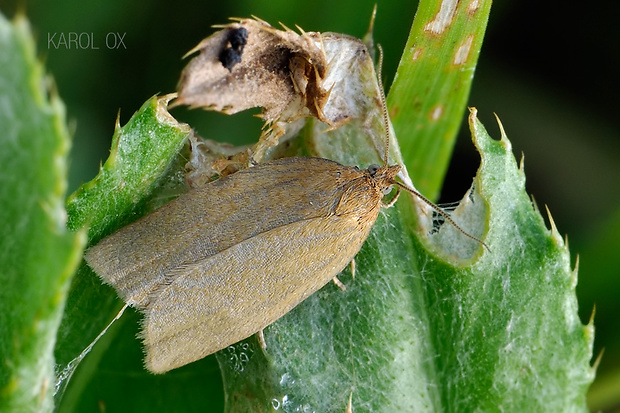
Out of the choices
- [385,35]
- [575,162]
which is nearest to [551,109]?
[575,162]

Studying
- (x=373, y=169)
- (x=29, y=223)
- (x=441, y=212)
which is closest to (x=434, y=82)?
(x=373, y=169)

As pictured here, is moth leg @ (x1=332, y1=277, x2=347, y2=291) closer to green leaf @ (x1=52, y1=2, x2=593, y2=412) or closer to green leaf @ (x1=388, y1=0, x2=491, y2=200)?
green leaf @ (x1=52, y1=2, x2=593, y2=412)

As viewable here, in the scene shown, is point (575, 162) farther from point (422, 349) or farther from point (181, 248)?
point (181, 248)

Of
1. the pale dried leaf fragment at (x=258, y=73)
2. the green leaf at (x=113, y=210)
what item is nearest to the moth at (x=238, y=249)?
the green leaf at (x=113, y=210)

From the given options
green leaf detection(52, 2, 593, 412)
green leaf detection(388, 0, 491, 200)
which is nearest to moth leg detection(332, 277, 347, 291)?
green leaf detection(52, 2, 593, 412)

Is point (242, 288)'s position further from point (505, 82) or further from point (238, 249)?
point (505, 82)
